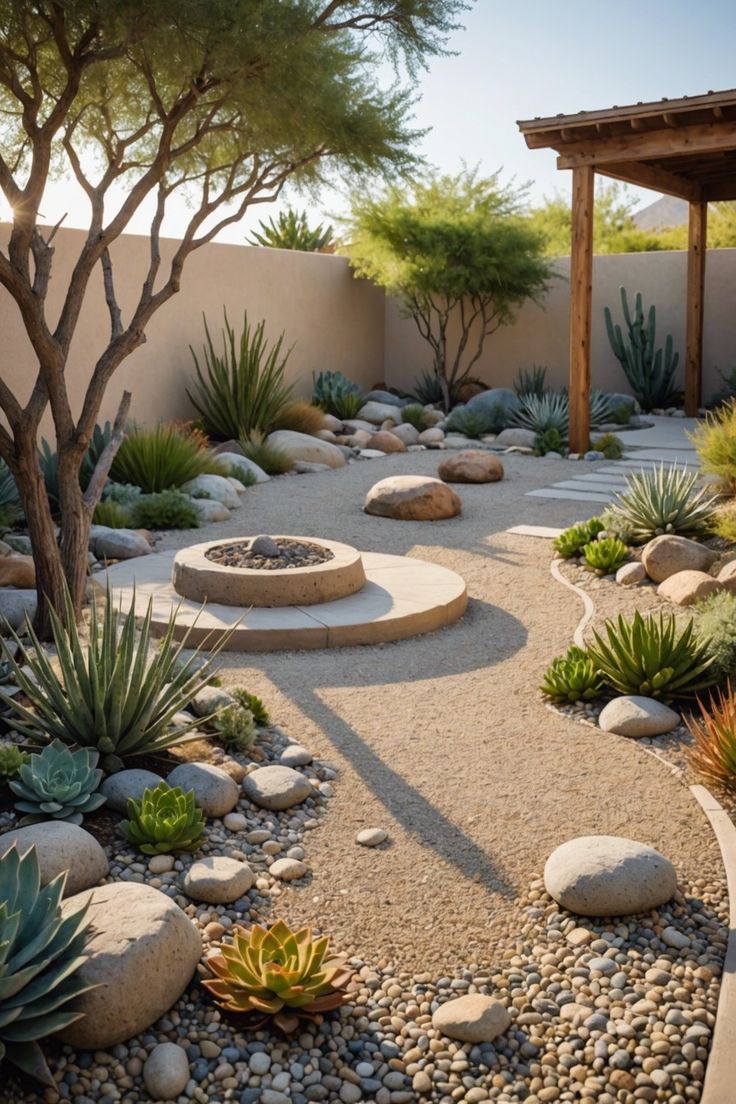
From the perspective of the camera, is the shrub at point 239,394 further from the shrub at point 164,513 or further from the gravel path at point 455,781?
the gravel path at point 455,781

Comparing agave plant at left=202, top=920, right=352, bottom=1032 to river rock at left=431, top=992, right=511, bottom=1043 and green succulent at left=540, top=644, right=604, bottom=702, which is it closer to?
river rock at left=431, top=992, right=511, bottom=1043

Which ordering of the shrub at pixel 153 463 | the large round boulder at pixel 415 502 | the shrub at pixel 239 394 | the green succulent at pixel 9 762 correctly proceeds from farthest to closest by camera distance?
the shrub at pixel 239 394, the shrub at pixel 153 463, the large round boulder at pixel 415 502, the green succulent at pixel 9 762

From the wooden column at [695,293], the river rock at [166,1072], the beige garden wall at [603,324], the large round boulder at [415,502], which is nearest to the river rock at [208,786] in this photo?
the river rock at [166,1072]

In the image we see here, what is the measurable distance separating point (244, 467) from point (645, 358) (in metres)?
7.33

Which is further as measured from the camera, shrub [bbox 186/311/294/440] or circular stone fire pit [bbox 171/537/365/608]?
shrub [bbox 186/311/294/440]

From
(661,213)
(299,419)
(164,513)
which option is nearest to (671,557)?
(164,513)

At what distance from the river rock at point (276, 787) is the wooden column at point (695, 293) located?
12.9 meters

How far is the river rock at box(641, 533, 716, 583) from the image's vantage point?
7.60 meters

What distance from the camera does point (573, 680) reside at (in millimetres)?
5711

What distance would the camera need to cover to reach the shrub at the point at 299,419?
14217 mm

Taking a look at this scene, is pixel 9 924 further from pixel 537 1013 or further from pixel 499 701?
pixel 499 701

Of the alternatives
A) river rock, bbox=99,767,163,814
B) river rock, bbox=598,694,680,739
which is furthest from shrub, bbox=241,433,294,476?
river rock, bbox=99,767,163,814

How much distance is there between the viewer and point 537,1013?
3.27m

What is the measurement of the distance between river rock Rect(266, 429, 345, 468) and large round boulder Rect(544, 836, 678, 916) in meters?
9.59
